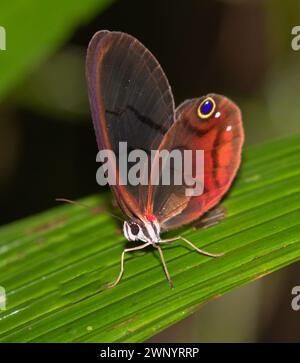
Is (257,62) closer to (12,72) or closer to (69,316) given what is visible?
(12,72)

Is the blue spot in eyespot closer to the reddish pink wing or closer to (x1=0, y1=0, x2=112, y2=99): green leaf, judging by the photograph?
the reddish pink wing

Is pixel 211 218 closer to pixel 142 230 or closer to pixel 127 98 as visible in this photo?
pixel 142 230

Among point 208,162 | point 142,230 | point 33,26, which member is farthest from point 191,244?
point 33,26

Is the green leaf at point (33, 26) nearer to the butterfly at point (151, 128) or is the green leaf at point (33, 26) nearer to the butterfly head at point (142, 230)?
the butterfly at point (151, 128)

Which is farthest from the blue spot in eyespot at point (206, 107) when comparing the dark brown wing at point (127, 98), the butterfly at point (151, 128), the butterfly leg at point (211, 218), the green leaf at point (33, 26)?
the green leaf at point (33, 26)

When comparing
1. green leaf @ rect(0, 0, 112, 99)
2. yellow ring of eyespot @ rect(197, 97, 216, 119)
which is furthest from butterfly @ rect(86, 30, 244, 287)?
green leaf @ rect(0, 0, 112, 99)

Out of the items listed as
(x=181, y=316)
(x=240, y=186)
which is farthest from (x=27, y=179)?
(x=181, y=316)
